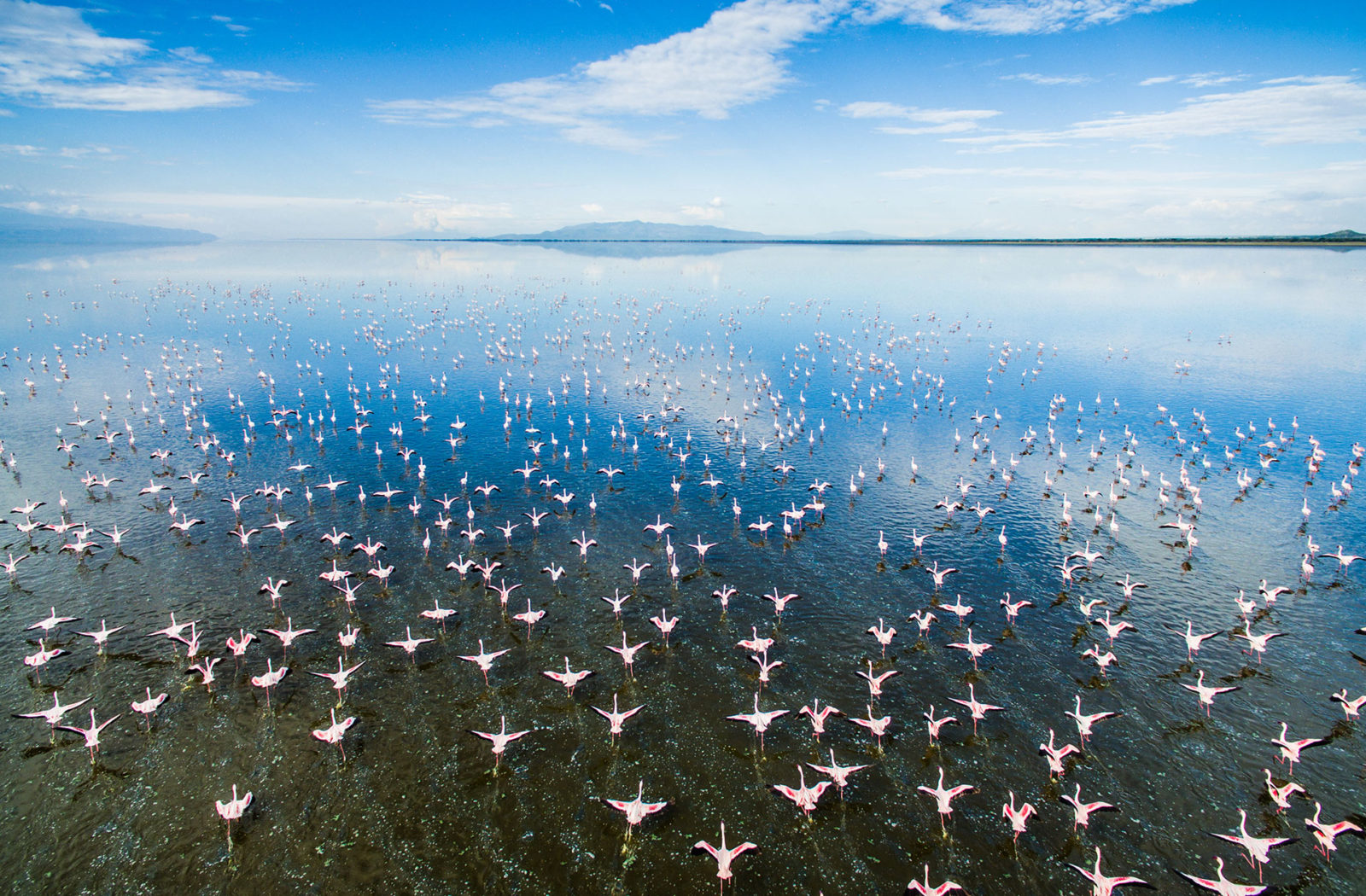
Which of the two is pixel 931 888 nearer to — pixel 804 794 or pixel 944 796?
pixel 944 796

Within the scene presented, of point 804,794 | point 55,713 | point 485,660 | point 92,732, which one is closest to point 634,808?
point 804,794

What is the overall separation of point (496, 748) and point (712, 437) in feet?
119

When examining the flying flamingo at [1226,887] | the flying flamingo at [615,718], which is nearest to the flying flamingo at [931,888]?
the flying flamingo at [1226,887]

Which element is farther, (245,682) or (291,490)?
(291,490)

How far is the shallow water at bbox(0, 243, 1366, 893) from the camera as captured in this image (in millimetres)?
19281

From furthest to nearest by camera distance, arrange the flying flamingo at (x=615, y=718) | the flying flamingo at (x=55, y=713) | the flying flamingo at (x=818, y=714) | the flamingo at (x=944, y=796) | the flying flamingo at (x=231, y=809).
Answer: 1. the flying flamingo at (x=818, y=714)
2. the flying flamingo at (x=615, y=718)
3. the flying flamingo at (x=55, y=713)
4. the flamingo at (x=944, y=796)
5. the flying flamingo at (x=231, y=809)

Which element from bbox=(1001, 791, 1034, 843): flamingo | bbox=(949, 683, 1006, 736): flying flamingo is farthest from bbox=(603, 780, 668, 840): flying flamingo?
bbox=(949, 683, 1006, 736): flying flamingo

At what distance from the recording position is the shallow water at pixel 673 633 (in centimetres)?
1928

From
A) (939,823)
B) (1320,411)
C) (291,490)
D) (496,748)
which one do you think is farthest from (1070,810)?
(1320,411)

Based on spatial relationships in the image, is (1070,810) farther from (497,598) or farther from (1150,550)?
(497,598)

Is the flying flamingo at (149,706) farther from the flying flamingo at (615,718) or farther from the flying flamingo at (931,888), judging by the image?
the flying flamingo at (931,888)

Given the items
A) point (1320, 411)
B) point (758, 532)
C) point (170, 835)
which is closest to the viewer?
point (170, 835)

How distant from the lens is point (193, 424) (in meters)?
55.3

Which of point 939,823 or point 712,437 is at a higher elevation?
point 712,437
